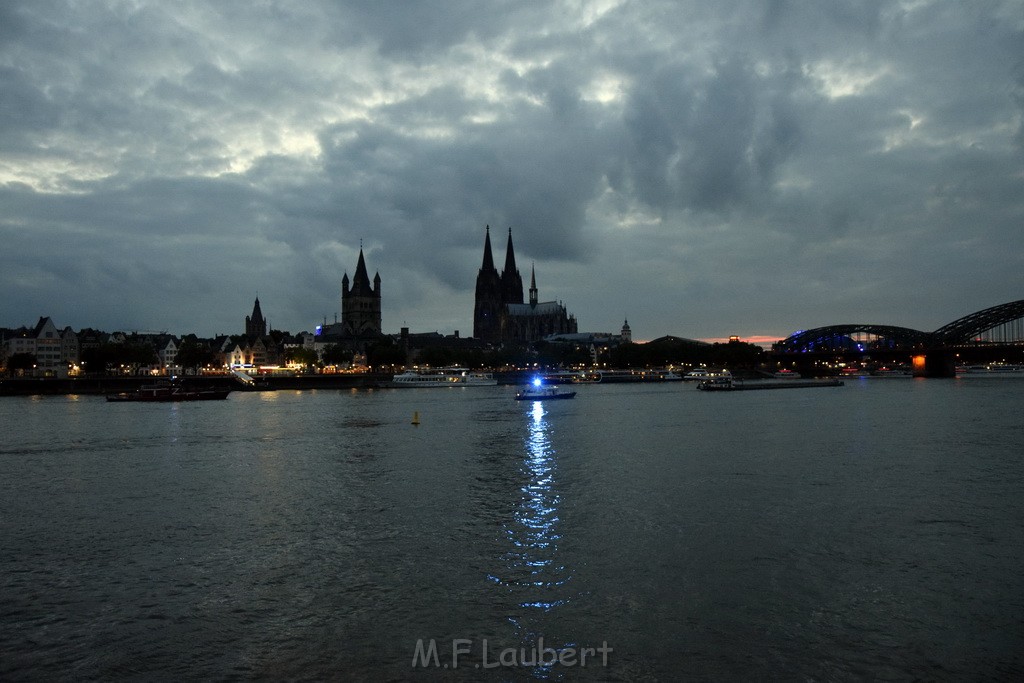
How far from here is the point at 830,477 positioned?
27.5 metres

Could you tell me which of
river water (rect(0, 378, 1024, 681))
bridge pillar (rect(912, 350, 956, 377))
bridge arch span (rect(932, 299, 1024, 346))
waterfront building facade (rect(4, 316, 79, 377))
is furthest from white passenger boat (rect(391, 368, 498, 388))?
river water (rect(0, 378, 1024, 681))

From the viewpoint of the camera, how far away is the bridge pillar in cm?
15826

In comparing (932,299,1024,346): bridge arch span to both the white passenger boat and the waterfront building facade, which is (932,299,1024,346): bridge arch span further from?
the waterfront building facade

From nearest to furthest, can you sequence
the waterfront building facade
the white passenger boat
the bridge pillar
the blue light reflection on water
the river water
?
1. the river water
2. the blue light reflection on water
3. the white passenger boat
4. the bridge pillar
5. the waterfront building facade

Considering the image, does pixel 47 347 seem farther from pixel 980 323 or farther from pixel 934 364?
pixel 980 323

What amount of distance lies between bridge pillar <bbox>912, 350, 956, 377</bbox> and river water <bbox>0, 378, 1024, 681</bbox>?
13896cm

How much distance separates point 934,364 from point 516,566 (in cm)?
16835

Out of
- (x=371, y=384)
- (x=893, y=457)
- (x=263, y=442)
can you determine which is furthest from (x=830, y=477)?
(x=371, y=384)

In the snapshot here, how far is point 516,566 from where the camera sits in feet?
52.0

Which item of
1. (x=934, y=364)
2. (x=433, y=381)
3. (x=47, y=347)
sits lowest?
(x=433, y=381)

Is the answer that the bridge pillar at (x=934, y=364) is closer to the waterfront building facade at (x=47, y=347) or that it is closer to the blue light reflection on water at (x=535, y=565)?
the blue light reflection on water at (x=535, y=565)

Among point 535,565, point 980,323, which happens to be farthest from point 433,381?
point 535,565

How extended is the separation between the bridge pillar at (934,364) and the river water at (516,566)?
139 metres

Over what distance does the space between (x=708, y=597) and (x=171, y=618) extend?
28.6ft
